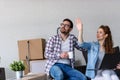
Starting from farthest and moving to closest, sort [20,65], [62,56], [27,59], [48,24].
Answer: [48,24], [27,59], [62,56], [20,65]

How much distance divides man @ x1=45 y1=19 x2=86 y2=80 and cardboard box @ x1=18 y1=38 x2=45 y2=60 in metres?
1.11

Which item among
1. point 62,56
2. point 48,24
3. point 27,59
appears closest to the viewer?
point 62,56

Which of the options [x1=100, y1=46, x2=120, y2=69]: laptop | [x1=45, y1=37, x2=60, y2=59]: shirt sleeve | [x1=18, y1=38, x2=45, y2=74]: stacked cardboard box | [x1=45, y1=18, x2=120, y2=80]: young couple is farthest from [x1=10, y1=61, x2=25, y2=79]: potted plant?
[x1=18, y1=38, x2=45, y2=74]: stacked cardboard box

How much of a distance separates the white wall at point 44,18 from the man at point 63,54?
53.0 inches

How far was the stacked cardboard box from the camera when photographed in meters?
5.05

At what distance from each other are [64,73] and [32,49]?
5.31 feet

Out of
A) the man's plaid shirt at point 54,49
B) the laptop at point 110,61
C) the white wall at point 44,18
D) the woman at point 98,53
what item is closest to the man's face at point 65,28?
the man's plaid shirt at point 54,49

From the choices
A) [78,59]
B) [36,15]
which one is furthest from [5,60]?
[78,59]

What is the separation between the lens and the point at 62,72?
139 inches

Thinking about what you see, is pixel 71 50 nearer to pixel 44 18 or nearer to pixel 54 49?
pixel 54 49

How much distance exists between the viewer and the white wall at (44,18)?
5266 mm

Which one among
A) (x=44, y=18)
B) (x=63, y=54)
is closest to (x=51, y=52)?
(x=63, y=54)

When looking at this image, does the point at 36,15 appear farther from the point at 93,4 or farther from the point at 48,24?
the point at 93,4

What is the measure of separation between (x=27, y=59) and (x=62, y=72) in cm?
167
